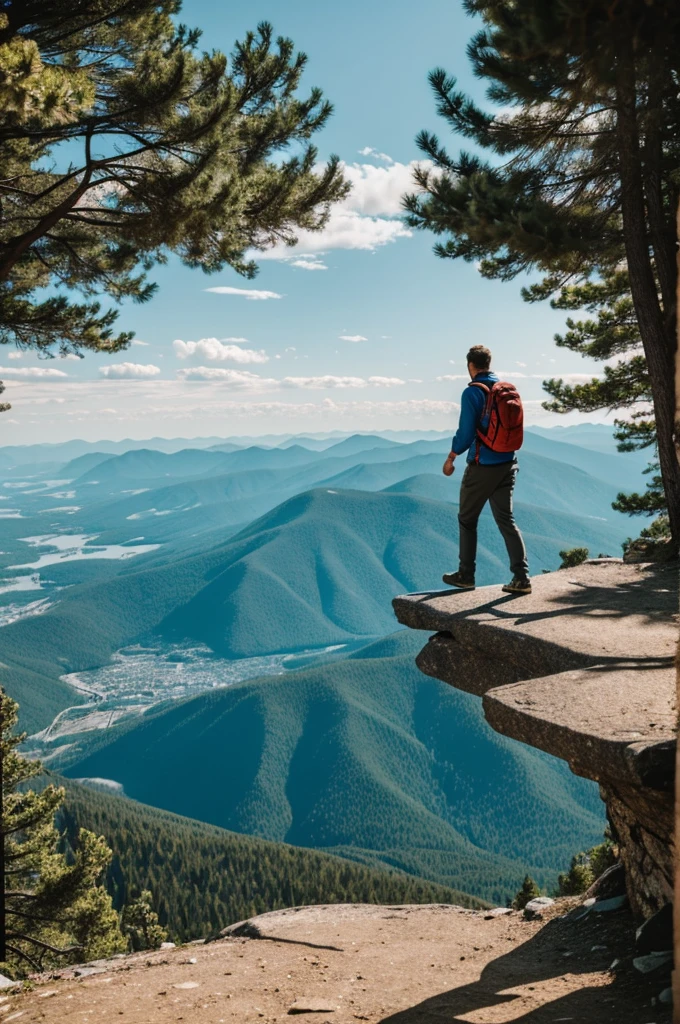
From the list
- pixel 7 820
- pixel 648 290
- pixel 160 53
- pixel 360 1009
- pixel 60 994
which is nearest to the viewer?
pixel 360 1009

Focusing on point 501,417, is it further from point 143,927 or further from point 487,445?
point 143,927

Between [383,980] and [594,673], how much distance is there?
10.7 ft

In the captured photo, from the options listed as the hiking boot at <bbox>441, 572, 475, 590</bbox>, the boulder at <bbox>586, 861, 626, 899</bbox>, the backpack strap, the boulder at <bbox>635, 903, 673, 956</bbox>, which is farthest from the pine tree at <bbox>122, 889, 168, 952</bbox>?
the boulder at <bbox>635, 903, 673, 956</bbox>

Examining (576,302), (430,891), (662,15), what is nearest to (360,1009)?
(662,15)

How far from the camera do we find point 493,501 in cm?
869

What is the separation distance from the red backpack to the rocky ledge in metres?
2.22

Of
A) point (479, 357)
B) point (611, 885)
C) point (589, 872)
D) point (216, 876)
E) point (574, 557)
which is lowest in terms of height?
point (216, 876)

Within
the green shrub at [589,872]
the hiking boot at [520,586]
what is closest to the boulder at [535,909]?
the hiking boot at [520,586]

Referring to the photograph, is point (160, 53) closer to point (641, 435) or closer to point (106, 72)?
point (106, 72)

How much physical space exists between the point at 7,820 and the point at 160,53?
1683cm

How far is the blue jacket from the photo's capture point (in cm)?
838

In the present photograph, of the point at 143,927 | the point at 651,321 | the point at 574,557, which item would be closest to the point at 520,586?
the point at 651,321

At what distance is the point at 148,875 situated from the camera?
4026 inches

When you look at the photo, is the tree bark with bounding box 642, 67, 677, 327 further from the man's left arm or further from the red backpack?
the man's left arm
